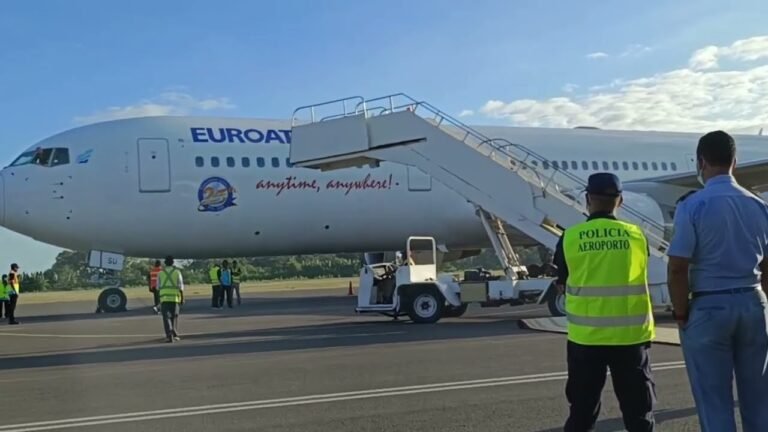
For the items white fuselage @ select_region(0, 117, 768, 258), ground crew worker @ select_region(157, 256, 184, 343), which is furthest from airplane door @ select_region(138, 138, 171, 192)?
ground crew worker @ select_region(157, 256, 184, 343)

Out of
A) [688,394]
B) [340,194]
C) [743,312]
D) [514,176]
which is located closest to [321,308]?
[340,194]

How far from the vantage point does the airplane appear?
1819cm

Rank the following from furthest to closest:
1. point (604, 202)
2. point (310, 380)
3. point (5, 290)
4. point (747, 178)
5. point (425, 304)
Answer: point (747, 178)
point (5, 290)
point (425, 304)
point (310, 380)
point (604, 202)

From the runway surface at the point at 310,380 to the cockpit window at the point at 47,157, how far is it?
195 inches

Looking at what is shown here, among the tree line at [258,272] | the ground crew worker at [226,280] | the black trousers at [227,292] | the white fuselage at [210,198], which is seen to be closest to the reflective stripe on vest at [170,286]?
the white fuselage at [210,198]

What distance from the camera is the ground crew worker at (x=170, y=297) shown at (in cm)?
1323

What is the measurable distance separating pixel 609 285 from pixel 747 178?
18100 mm

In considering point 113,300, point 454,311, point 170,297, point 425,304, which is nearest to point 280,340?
point 170,297

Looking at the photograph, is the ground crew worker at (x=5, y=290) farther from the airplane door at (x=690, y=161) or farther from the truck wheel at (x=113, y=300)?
the airplane door at (x=690, y=161)

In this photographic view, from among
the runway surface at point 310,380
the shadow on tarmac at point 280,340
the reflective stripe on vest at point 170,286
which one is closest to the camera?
the runway surface at point 310,380

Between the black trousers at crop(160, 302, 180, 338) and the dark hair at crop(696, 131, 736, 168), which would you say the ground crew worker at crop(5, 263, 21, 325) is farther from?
the dark hair at crop(696, 131, 736, 168)

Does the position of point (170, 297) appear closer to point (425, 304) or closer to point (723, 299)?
point (425, 304)

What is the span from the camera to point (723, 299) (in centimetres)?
411

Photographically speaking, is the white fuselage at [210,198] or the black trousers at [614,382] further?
the white fuselage at [210,198]
